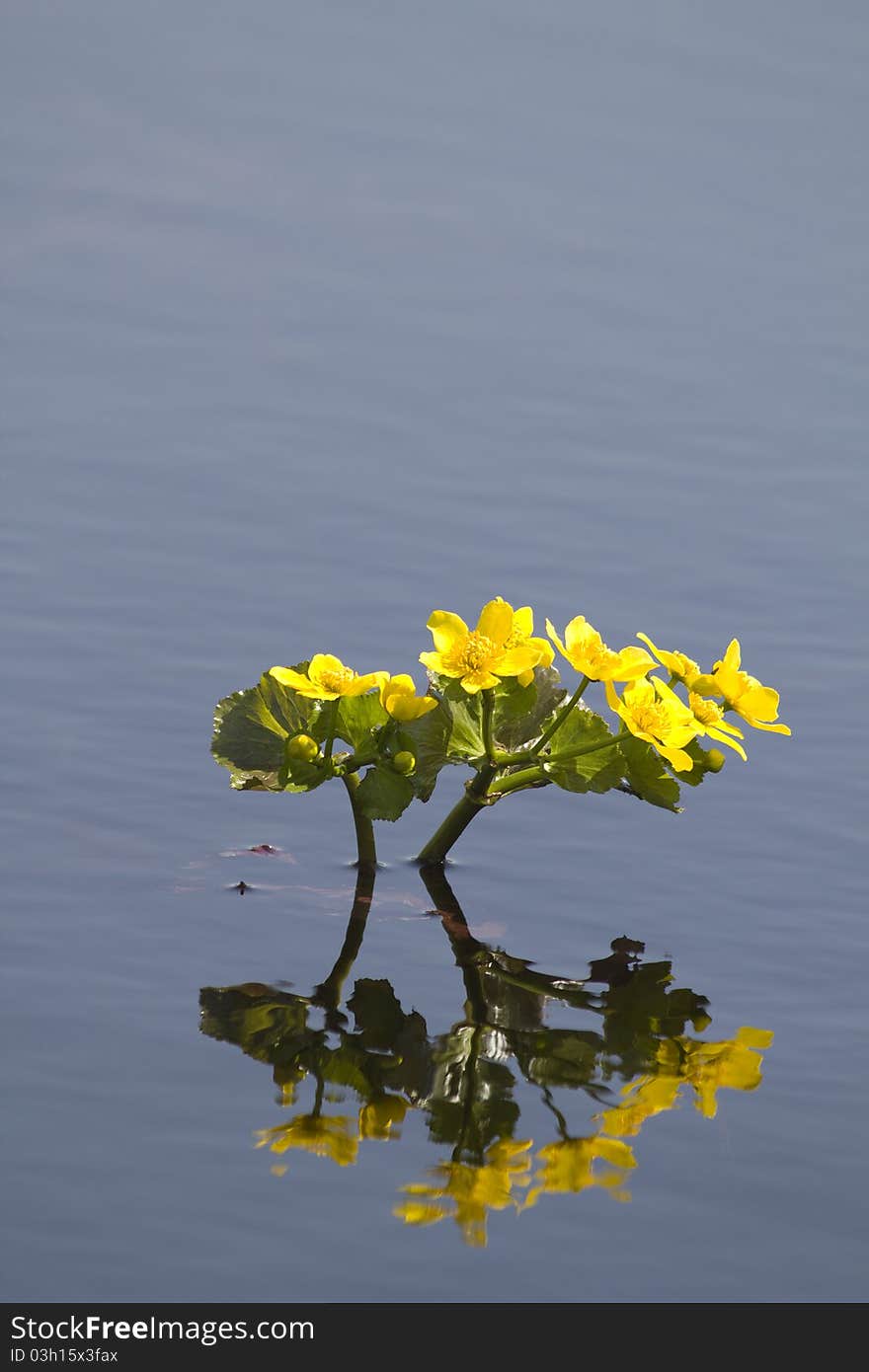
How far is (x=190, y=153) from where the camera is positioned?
11.8m

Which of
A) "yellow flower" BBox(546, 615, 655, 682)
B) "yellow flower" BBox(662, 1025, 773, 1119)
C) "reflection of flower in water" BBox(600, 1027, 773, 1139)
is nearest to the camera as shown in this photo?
"reflection of flower in water" BBox(600, 1027, 773, 1139)

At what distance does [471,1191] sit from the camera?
3.47 m

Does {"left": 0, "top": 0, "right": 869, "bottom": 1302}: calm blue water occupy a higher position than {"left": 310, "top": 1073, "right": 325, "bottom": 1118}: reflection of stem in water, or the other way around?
{"left": 0, "top": 0, "right": 869, "bottom": 1302}: calm blue water

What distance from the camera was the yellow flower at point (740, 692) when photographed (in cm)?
452

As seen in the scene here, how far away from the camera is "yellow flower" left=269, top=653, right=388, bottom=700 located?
4477 millimetres

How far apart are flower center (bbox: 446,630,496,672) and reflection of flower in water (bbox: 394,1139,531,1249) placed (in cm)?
118

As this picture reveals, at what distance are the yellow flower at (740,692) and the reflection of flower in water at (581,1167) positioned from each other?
1.19 metres

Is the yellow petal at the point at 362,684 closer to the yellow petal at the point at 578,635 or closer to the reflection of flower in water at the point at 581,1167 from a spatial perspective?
the yellow petal at the point at 578,635

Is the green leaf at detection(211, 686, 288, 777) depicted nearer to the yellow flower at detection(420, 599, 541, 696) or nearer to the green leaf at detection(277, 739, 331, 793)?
the green leaf at detection(277, 739, 331, 793)

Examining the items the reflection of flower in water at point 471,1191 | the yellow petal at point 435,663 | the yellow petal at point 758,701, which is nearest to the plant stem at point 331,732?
the yellow petal at point 435,663

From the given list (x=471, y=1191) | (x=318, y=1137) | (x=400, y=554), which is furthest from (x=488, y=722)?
(x=400, y=554)

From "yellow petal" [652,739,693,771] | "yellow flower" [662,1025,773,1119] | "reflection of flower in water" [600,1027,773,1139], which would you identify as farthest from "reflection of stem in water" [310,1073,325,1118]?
"yellow petal" [652,739,693,771]
